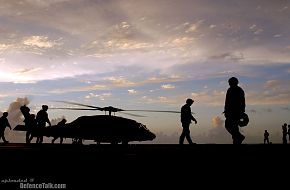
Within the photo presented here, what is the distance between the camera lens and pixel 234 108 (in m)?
10.6

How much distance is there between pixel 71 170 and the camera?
5270 millimetres

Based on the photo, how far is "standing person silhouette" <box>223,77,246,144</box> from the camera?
10.4 meters

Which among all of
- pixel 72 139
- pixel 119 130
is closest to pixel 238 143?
pixel 119 130

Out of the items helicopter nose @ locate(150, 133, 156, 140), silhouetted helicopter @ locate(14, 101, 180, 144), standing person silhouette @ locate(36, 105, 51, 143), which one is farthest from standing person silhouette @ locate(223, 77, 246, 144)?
standing person silhouette @ locate(36, 105, 51, 143)

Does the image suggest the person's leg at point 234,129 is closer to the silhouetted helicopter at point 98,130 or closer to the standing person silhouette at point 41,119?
the silhouetted helicopter at point 98,130

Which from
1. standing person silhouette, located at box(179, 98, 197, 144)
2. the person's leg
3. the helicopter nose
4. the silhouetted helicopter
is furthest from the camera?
the helicopter nose

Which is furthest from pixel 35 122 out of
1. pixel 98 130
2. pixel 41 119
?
pixel 98 130

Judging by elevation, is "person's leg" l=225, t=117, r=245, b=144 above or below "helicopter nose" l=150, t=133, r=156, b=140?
above

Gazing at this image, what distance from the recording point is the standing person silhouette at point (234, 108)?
34.1 feet

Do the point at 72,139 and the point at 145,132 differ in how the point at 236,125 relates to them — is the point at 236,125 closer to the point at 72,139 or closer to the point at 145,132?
the point at 145,132

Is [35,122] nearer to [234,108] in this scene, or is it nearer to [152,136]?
[152,136]

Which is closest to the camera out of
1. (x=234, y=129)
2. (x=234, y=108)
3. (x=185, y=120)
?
(x=234, y=129)

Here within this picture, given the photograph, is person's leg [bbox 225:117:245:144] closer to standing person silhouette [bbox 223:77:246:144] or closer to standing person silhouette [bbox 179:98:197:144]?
standing person silhouette [bbox 223:77:246:144]

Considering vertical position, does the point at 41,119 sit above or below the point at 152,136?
above
